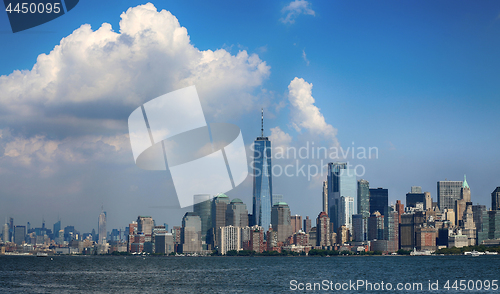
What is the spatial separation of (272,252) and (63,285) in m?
147

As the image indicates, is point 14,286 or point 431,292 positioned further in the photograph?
point 14,286

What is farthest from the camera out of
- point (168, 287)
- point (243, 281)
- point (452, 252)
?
point (452, 252)

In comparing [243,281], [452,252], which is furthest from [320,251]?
[243,281]

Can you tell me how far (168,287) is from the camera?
170ft

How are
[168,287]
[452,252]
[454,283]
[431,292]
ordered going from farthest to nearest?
1. [452,252]
2. [454,283]
3. [168,287]
4. [431,292]

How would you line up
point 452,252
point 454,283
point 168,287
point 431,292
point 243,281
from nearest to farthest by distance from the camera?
point 431,292, point 168,287, point 454,283, point 243,281, point 452,252

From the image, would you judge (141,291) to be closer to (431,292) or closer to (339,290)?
(339,290)

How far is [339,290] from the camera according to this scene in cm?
4916

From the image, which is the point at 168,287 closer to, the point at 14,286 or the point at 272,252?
the point at 14,286

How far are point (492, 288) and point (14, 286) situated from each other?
43760 mm

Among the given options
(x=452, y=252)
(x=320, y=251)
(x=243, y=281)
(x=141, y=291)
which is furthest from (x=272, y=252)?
(x=141, y=291)

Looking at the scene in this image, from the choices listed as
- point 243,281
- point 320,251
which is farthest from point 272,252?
point 243,281

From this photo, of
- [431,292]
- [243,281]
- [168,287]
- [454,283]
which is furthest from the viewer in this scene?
[243,281]

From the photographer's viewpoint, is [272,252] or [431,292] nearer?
[431,292]
